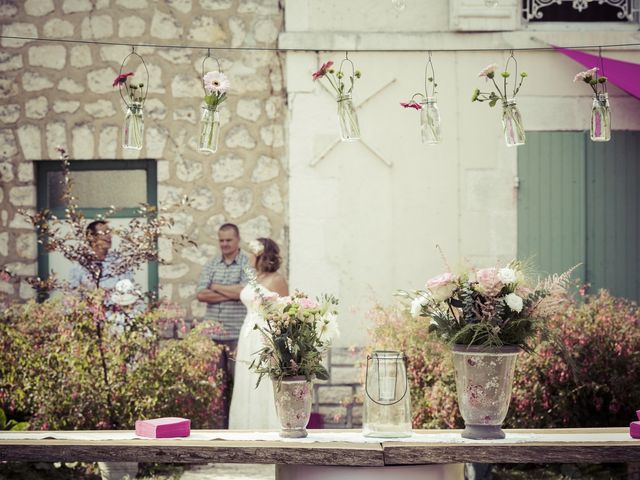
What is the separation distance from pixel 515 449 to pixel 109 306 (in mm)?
2886

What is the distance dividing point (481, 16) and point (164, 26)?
249cm

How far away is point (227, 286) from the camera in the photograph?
24.2ft

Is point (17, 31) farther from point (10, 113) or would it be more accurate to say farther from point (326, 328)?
point (326, 328)

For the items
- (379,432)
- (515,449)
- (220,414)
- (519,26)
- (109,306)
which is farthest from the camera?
(519,26)

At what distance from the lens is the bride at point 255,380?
6723 millimetres

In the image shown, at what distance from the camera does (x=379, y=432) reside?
3.89 m

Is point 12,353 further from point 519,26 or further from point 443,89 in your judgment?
point 519,26

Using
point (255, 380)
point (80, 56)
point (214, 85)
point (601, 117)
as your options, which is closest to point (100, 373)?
point (255, 380)

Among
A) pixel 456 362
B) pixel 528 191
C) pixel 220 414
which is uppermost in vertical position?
pixel 528 191

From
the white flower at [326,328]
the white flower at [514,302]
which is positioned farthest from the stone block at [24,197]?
the white flower at [514,302]

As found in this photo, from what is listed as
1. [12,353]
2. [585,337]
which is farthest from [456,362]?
[12,353]

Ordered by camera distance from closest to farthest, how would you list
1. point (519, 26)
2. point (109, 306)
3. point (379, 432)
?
point (379, 432) → point (109, 306) → point (519, 26)

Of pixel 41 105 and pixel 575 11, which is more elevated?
pixel 575 11

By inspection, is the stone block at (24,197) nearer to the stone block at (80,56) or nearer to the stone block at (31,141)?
the stone block at (31,141)
